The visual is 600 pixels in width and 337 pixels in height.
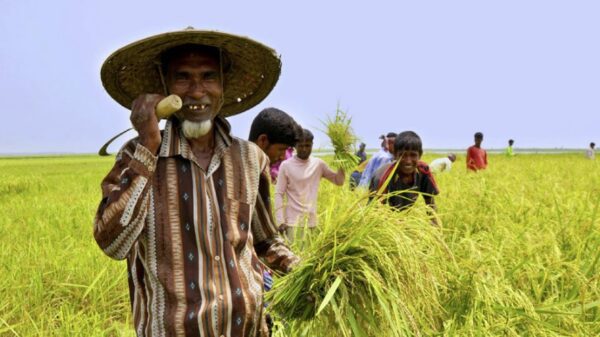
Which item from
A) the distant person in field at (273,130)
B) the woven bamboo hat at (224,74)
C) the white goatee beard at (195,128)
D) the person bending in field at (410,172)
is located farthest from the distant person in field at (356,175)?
the white goatee beard at (195,128)

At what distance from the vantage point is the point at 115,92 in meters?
1.62

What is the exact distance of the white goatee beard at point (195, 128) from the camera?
135cm

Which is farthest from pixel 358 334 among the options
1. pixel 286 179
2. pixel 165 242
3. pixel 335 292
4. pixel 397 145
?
pixel 286 179

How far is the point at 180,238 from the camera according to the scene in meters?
1.28

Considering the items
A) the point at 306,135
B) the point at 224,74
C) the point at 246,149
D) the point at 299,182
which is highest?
the point at 224,74

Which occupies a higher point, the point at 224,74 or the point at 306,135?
the point at 224,74

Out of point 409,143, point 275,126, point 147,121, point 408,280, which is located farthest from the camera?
A: point 409,143

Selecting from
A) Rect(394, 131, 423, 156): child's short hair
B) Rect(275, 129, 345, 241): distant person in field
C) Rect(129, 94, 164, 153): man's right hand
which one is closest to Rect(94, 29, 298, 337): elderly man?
Rect(129, 94, 164, 153): man's right hand

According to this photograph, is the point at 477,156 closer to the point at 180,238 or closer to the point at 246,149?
the point at 246,149

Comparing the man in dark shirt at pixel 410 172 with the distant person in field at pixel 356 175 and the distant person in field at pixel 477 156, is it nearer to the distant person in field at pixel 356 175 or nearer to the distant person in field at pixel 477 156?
the distant person in field at pixel 356 175

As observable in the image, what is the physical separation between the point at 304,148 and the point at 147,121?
8.36 ft

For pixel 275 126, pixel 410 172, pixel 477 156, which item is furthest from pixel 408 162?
pixel 477 156

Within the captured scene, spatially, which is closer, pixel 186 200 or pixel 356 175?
pixel 186 200

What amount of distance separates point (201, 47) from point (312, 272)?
746 mm
